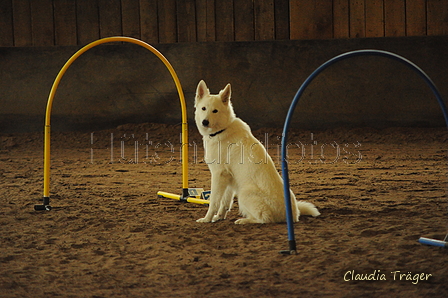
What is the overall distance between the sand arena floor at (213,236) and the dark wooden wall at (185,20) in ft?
12.4

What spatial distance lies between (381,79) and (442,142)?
6.48 ft

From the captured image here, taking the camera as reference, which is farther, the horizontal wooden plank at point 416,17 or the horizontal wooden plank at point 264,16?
the horizontal wooden plank at point 264,16

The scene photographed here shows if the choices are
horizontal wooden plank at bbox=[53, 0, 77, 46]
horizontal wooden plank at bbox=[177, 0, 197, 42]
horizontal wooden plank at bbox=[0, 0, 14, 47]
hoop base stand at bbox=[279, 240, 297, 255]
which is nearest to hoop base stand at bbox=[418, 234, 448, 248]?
hoop base stand at bbox=[279, 240, 297, 255]

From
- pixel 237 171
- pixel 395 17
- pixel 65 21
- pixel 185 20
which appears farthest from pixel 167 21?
pixel 237 171

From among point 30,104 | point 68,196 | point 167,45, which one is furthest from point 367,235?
point 30,104

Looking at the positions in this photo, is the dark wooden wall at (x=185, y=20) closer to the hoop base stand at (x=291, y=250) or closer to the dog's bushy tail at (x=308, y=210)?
the dog's bushy tail at (x=308, y=210)

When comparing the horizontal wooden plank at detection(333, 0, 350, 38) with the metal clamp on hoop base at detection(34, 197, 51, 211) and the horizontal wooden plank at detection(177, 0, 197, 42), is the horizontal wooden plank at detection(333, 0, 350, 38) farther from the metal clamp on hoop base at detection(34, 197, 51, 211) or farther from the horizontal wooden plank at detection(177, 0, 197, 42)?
the metal clamp on hoop base at detection(34, 197, 51, 211)

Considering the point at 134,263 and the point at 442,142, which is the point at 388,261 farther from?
the point at 442,142

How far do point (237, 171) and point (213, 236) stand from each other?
0.69 metres

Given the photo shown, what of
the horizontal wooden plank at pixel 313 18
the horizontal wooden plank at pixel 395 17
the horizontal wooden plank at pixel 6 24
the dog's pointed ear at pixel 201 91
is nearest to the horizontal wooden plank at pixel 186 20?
the horizontal wooden plank at pixel 313 18

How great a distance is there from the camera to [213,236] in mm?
3977

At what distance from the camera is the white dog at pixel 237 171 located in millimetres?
4273

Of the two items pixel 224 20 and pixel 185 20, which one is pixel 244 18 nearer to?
pixel 224 20

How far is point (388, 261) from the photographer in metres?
3.22
